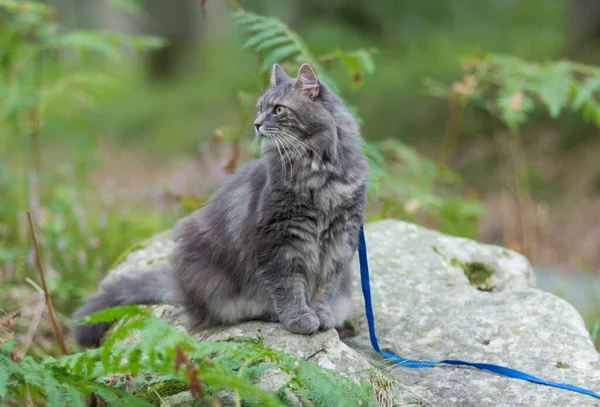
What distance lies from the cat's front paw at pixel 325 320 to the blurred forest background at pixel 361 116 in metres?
0.73

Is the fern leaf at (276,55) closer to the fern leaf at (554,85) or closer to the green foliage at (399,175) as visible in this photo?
the green foliage at (399,175)

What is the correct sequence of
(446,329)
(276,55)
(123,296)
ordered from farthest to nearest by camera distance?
(276,55)
(123,296)
(446,329)

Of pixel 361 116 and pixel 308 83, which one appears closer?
pixel 308 83

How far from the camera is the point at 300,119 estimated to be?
8.27 ft

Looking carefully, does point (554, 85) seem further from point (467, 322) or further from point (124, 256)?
point (124, 256)

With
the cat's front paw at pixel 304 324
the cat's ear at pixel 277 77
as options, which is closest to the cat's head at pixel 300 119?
the cat's ear at pixel 277 77

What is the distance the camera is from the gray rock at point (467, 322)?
227 cm

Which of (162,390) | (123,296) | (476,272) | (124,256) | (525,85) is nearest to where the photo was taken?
(162,390)

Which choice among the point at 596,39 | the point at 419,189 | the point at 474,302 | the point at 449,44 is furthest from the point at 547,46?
the point at 474,302

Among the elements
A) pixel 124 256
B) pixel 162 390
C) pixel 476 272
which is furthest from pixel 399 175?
pixel 162 390

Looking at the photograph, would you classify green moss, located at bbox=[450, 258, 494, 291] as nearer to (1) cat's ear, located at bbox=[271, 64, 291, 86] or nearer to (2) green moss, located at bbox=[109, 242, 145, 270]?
(1) cat's ear, located at bbox=[271, 64, 291, 86]

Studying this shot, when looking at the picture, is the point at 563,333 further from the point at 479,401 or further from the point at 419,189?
the point at 419,189

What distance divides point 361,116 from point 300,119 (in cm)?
648

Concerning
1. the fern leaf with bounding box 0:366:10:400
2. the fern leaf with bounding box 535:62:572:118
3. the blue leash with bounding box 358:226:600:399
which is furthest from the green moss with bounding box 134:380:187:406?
the fern leaf with bounding box 535:62:572:118
